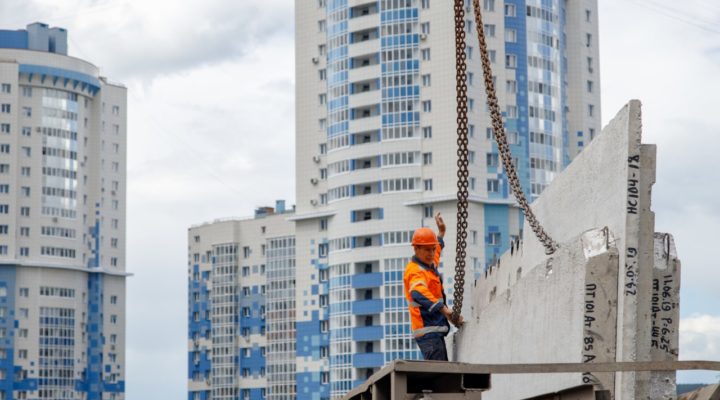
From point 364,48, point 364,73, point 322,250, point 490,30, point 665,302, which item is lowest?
point 665,302

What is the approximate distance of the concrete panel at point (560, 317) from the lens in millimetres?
10195

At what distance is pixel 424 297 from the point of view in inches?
458

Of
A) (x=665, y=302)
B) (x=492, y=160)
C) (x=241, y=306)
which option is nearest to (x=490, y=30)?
(x=492, y=160)

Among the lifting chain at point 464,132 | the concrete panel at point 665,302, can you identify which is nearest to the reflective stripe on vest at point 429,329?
the lifting chain at point 464,132

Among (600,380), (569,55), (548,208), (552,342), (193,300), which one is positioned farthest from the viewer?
(193,300)

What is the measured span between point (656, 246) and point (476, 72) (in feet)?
249

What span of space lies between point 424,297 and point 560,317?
1222 mm

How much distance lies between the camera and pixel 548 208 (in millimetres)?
13234

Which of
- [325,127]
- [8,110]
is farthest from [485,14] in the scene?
[8,110]

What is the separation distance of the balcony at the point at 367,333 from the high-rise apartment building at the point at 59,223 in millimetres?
40900

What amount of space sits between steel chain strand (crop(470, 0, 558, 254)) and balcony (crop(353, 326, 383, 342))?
2887 inches

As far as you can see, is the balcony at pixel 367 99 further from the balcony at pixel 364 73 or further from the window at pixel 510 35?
the window at pixel 510 35

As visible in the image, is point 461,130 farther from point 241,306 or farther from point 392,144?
point 241,306

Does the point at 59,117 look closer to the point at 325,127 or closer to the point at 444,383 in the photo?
the point at 325,127
